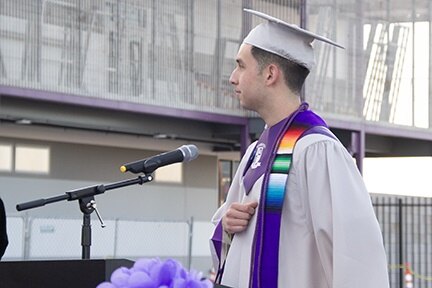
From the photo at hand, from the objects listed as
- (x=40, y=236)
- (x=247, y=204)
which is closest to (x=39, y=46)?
(x=40, y=236)

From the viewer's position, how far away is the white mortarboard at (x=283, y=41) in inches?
145

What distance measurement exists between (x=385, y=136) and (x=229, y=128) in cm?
474

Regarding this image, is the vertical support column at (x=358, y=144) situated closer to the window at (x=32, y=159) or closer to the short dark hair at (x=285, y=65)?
the window at (x=32, y=159)

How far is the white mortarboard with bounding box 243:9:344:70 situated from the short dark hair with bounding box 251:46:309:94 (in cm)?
1

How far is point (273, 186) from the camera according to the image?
11.7ft

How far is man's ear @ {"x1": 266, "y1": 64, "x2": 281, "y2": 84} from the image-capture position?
11.8ft

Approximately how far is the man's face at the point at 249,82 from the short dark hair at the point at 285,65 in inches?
0.8

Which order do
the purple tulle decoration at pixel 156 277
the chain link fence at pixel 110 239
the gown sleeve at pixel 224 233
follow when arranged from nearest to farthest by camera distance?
the purple tulle decoration at pixel 156 277 < the gown sleeve at pixel 224 233 < the chain link fence at pixel 110 239

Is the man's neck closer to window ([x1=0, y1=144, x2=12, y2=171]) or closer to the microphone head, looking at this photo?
the microphone head

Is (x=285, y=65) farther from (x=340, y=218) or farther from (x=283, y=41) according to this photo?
(x=340, y=218)

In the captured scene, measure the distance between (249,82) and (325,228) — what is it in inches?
22.4

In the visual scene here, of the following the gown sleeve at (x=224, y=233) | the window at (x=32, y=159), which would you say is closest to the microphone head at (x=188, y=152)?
the gown sleeve at (x=224, y=233)

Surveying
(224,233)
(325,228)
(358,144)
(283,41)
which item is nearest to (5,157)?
(358,144)

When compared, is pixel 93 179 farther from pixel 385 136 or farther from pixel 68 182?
pixel 385 136
